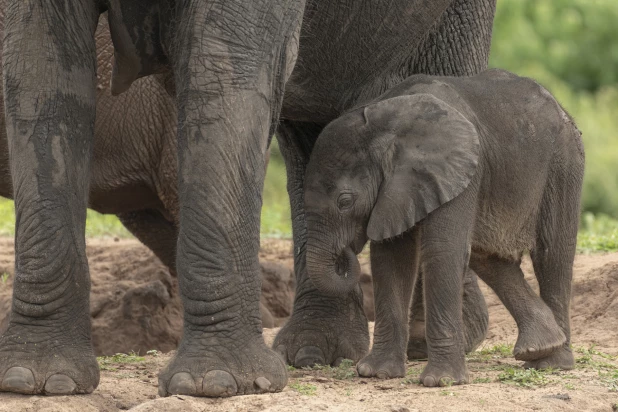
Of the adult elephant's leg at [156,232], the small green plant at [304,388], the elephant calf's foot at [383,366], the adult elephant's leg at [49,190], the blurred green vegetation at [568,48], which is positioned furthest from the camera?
the blurred green vegetation at [568,48]

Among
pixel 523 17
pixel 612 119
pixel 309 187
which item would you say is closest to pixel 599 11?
pixel 523 17

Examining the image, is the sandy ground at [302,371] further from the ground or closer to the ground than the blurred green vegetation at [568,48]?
closer to the ground

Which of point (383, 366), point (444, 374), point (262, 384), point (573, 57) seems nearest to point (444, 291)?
point (444, 374)

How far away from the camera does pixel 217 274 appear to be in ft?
11.4

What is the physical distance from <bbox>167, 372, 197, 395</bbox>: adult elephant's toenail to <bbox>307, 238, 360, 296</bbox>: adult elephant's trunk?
74 cm

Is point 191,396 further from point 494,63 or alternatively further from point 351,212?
point 494,63

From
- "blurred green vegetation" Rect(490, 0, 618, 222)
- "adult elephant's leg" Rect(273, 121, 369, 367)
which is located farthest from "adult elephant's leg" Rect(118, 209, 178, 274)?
"blurred green vegetation" Rect(490, 0, 618, 222)

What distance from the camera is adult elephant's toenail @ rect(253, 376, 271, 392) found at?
3.51m

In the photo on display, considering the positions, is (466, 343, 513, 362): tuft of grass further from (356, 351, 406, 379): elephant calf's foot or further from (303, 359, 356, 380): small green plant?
(356, 351, 406, 379): elephant calf's foot

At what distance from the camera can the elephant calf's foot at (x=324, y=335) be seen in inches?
184

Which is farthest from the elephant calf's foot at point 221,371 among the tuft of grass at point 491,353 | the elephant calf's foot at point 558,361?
the tuft of grass at point 491,353

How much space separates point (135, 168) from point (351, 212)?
6.29 ft

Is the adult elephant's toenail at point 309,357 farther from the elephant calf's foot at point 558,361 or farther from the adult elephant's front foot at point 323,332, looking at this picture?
the elephant calf's foot at point 558,361

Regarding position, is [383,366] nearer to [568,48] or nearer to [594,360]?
[594,360]
